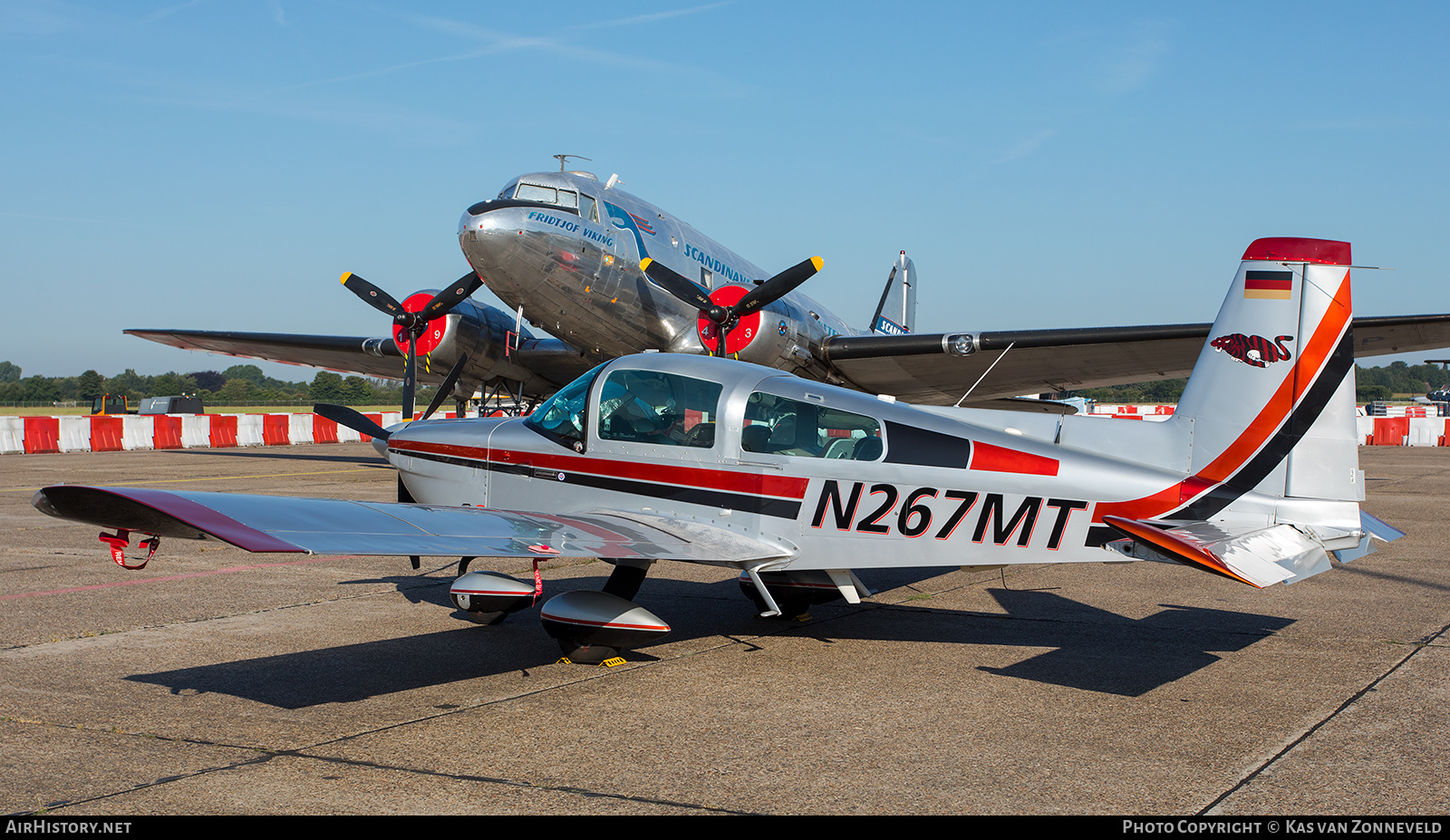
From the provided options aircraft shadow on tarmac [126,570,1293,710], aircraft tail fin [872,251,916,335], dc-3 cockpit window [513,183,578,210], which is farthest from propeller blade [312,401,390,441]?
aircraft tail fin [872,251,916,335]

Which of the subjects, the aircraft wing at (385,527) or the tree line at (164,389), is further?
the tree line at (164,389)

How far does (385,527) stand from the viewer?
6.03 meters

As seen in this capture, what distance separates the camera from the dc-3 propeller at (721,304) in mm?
18500

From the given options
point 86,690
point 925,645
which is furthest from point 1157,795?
point 86,690

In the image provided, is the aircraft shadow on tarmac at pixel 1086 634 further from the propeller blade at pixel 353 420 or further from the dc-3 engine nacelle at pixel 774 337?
the dc-3 engine nacelle at pixel 774 337

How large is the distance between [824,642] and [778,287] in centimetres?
1164

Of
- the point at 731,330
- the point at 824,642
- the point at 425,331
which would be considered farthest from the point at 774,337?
the point at 824,642

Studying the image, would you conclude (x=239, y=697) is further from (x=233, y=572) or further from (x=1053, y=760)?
(x=233, y=572)

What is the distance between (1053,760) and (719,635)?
3.57 meters

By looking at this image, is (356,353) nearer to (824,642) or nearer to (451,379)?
(451,379)

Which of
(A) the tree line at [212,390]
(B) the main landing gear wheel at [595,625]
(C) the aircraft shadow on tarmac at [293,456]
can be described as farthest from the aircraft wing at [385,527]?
(A) the tree line at [212,390]

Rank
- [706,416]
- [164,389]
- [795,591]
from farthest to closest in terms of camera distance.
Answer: [164,389] < [795,591] < [706,416]

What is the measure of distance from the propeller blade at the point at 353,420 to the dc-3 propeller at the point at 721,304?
28.7 feet

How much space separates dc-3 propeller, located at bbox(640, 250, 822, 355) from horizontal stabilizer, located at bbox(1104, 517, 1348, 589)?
12.4m
